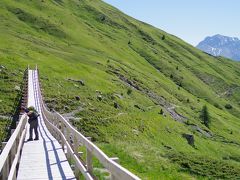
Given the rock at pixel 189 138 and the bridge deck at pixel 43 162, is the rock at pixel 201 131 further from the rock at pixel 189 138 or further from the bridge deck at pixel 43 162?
the bridge deck at pixel 43 162

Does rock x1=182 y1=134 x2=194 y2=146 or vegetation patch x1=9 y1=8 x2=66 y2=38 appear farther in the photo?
vegetation patch x1=9 y1=8 x2=66 y2=38

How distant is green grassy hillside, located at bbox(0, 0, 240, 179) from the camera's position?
42.7 metres

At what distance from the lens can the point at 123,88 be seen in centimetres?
9594

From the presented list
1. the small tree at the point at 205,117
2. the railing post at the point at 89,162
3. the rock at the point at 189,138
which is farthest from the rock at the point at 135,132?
the railing post at the point at 89,162

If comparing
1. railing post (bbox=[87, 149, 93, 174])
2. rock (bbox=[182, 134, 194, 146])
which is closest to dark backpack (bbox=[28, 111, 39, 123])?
railing post (bbox=[87, 149, 93, 174])

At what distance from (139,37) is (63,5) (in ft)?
116

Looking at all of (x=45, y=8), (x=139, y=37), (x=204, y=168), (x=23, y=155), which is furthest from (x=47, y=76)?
(x=139, y=37)

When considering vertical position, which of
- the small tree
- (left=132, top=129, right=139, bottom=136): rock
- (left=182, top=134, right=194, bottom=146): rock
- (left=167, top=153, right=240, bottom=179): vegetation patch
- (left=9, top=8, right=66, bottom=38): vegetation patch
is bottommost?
(left=167, top=153, right=240, bottom=179): vegetation patch

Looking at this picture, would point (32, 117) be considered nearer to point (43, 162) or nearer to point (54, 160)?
point (54, 160)

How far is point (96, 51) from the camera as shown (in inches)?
5217

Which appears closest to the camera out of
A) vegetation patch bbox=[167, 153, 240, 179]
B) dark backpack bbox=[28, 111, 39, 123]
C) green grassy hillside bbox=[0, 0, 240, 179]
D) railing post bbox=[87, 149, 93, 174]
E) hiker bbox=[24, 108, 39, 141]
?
railing post bbox=[87, 149, 93, 174]

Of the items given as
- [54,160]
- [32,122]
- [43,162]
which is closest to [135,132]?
[32,122]

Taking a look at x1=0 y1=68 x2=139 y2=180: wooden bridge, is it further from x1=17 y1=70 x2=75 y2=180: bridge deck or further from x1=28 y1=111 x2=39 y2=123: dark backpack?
x1=28 y1=111 x2=39 y2=123: dark backpack

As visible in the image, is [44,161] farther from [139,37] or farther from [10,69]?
[139,37]
